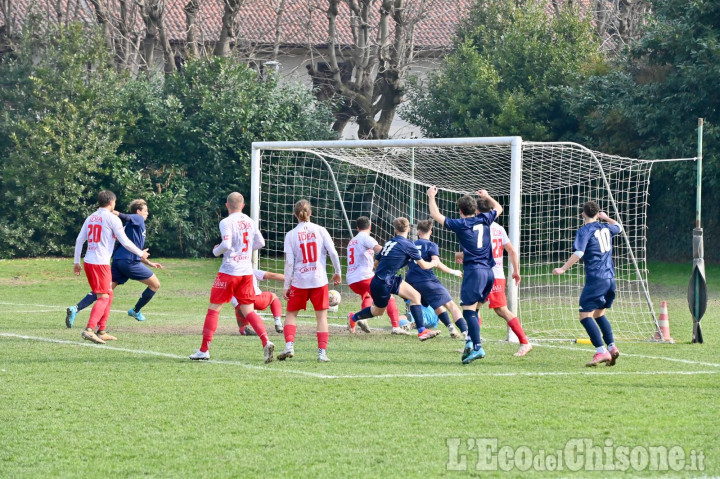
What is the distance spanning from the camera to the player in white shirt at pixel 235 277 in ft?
33.9

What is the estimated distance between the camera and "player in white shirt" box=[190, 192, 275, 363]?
407 inches

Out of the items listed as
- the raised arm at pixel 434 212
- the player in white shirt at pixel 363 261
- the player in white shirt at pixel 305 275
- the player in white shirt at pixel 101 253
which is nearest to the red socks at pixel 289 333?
the player in white shirt at pixel 305 275

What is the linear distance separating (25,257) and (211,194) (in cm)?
542

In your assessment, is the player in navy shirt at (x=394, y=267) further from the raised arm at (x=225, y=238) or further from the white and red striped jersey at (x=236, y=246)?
the raised arm at (x=225, y=238)

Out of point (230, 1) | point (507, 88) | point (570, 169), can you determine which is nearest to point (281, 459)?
point (570, 169)

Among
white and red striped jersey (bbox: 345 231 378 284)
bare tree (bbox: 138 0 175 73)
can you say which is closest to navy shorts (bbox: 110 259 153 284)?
white and red striped jersey (bbox: 345 231 378 284)

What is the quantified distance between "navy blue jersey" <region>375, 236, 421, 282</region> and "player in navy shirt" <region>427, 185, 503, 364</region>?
1153 millimetres

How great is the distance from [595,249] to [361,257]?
3.64m

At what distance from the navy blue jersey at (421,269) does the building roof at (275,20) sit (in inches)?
903

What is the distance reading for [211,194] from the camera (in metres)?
28.6

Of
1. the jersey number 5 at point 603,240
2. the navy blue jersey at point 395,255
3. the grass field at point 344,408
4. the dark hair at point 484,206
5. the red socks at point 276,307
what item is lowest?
the grass field at point 344,408

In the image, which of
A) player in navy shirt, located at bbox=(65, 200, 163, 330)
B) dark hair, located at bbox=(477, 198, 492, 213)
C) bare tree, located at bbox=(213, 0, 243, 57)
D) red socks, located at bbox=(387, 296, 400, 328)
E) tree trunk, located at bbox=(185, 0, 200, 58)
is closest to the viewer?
dark hair, located at bbox=(477, 198, 492, 213)

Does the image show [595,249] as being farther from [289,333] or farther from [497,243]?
[289,333]

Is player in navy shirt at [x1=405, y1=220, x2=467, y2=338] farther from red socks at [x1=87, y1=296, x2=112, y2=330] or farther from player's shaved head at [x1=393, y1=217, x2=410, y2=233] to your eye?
red socks at [x1=87, y1=296, x2=112, y2=330]
